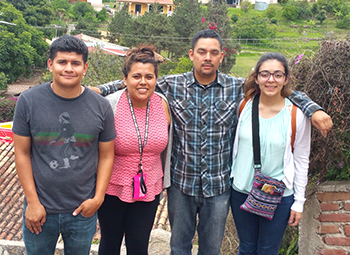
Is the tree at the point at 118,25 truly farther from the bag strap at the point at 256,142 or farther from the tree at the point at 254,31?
the bag strap at the point at 256,142

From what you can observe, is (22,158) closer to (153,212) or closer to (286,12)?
(153,212)

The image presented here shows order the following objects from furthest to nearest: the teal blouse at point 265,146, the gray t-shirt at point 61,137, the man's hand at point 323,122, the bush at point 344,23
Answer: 1. the bush at point 344,23
2. the teal blouse at point 265,146
3. the man's hand at point 323,122
4. the gray t-shirt at point 61,137

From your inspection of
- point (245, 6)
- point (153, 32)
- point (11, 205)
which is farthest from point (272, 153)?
point (245, 6)

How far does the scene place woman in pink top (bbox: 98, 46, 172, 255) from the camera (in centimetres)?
243

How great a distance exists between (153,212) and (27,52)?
27054 mm

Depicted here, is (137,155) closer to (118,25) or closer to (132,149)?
(132,149)

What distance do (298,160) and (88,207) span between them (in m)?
1.37

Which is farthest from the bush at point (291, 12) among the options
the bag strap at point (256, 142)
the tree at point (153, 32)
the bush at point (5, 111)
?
the bag strap at point (256, 142)

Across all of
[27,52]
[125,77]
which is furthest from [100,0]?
[125,77]

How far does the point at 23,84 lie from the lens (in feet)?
102

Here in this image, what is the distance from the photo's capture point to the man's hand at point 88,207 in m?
2.26

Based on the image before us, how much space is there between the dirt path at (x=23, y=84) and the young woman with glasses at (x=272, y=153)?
27.5 metres

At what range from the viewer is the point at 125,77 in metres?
2.53

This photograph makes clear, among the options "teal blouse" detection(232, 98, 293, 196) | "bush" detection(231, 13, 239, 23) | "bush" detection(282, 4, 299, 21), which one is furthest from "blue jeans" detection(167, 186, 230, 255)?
"bush" detection(282, 4, 299, 21)
